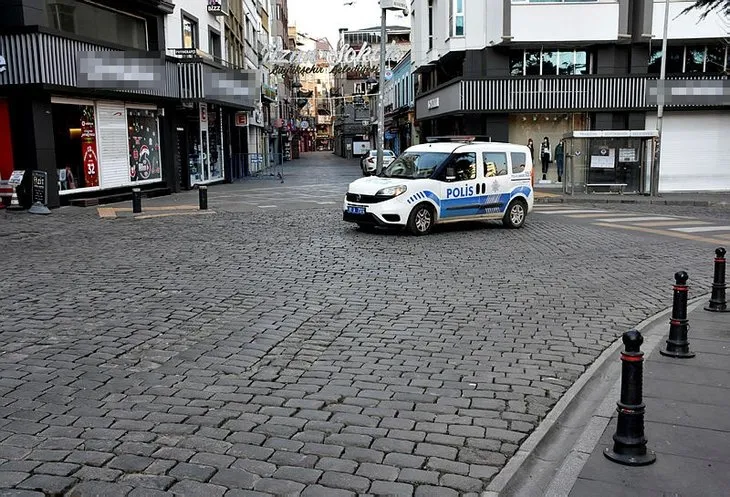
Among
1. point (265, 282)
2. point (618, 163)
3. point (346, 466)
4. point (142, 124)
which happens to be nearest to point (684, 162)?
point (618, 163)

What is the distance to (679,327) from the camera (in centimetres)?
604

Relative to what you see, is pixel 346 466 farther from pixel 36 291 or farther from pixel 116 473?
pixel 36 291

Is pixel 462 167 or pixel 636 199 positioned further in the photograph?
pixel 636 199

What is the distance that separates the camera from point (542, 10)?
28484 mm

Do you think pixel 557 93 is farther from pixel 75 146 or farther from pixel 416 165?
pixel 75 146

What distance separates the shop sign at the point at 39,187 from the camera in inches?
744

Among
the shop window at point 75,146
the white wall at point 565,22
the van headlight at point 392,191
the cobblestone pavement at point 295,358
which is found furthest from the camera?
the white wall at point 565,22

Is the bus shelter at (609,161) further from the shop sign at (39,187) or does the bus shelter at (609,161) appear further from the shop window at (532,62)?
the shop sign at (39,187)

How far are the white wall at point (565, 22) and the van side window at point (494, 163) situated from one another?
48.9 feet

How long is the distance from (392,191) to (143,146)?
1413cm

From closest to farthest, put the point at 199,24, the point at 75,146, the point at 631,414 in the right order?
1. the point at 631,414
2. the point at 75,146
3. the point at 199,24

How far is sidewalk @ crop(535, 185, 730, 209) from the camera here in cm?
2311

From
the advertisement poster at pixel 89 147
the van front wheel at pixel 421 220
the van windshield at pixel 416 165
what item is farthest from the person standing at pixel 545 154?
the advertisement poster at pixel 89 147

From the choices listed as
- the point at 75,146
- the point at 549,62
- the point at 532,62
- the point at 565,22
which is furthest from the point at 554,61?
the point at 75,146
